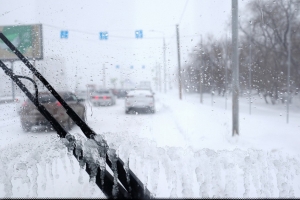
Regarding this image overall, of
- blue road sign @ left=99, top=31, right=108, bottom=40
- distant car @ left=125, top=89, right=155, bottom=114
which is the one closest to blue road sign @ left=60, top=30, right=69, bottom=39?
blue road sign @ left=99, top=31, right=108, bottom=40

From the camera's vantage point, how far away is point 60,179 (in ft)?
11.8

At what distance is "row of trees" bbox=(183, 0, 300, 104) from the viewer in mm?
6703

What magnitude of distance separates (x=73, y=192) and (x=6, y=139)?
103 inches

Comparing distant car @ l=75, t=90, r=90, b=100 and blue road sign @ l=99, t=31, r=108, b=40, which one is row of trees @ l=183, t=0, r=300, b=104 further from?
distant car @ l=75, t=90, r=90, b=100

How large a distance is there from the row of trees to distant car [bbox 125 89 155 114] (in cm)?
179

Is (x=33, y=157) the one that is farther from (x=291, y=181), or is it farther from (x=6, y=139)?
(x=291, y=181)

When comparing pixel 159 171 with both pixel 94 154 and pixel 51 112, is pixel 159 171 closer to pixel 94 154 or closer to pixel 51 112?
pixel 94 154

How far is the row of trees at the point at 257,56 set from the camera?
6703 mm

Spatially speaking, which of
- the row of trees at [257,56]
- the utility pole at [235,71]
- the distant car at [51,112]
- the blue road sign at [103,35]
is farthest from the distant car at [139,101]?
the distant car at [51,112]

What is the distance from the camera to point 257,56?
26.8ft

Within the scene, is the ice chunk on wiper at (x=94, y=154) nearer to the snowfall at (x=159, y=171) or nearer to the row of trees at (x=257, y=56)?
the snowfall at (x=159, y=171)

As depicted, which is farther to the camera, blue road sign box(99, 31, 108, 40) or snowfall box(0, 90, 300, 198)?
blue road sign box(99, 31, 108, 40)

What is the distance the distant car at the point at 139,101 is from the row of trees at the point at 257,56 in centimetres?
179

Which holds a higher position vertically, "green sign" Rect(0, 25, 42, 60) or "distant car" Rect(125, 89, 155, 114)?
"green sign" Rect(0, 25, 42, 60)
